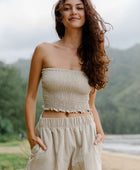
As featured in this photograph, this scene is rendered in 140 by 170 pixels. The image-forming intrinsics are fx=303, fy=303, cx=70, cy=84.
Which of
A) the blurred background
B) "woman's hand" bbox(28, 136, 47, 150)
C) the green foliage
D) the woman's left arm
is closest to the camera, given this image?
"woman's hand" bbox(28, 136, 47, 150)

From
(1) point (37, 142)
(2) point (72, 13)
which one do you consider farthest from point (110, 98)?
(1) point (37, 142)

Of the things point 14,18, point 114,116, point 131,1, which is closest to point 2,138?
point 114,116

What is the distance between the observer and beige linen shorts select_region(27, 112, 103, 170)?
202 cm

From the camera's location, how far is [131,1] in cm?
4725

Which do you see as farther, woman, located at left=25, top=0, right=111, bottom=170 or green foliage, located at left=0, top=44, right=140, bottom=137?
green foliage, located at left=0, top=44, right=140, bottom=137

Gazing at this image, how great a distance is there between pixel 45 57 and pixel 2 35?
3314cm

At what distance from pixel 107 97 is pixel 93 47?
2299 centimetres

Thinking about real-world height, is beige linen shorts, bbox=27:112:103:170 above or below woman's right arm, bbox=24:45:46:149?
below

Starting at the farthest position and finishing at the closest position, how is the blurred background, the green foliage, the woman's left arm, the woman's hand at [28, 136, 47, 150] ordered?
the green foliage
the blurred background
the woman's left arm
the woman's hand at [28, 136, 47, 150]

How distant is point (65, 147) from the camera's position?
80.5 inches

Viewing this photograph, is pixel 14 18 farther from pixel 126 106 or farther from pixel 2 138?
pixel 2 138

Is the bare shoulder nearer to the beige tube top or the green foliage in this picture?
the beige tube top

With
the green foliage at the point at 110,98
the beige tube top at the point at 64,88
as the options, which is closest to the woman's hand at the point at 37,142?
the beige tube top at the point at 64,88

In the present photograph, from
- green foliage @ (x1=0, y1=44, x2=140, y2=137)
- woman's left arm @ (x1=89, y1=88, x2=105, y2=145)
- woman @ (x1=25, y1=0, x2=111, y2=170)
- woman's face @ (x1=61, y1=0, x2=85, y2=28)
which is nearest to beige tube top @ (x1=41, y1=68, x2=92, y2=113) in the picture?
woman @ (x1=25, y1=0, x2=111, y2=170)
